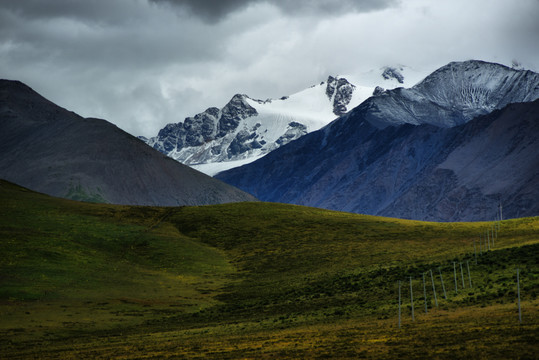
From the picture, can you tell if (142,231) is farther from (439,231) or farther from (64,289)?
(439,231)

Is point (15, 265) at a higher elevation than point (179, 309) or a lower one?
higher

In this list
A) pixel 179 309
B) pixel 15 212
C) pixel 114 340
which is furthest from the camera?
Result: pixel 15 212

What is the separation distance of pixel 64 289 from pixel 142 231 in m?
44.8

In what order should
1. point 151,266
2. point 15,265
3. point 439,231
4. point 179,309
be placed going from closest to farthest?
1. point 179,309
2. point 15,265
3. point 151,266
4. point 439,231

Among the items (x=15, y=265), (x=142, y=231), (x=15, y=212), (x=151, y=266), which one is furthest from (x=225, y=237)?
(x=15, y=265)

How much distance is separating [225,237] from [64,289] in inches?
1892

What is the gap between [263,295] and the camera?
8000 cm

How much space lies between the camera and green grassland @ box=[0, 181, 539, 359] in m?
43.7

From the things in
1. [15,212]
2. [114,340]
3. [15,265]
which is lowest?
[114,340]

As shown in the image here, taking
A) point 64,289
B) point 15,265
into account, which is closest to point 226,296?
point 64,289

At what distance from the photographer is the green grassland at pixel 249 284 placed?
43688 millimetres

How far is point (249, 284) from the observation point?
8900 centimetres

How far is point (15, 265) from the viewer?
85250 millimetres

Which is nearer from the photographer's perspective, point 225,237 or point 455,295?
point 455,295
